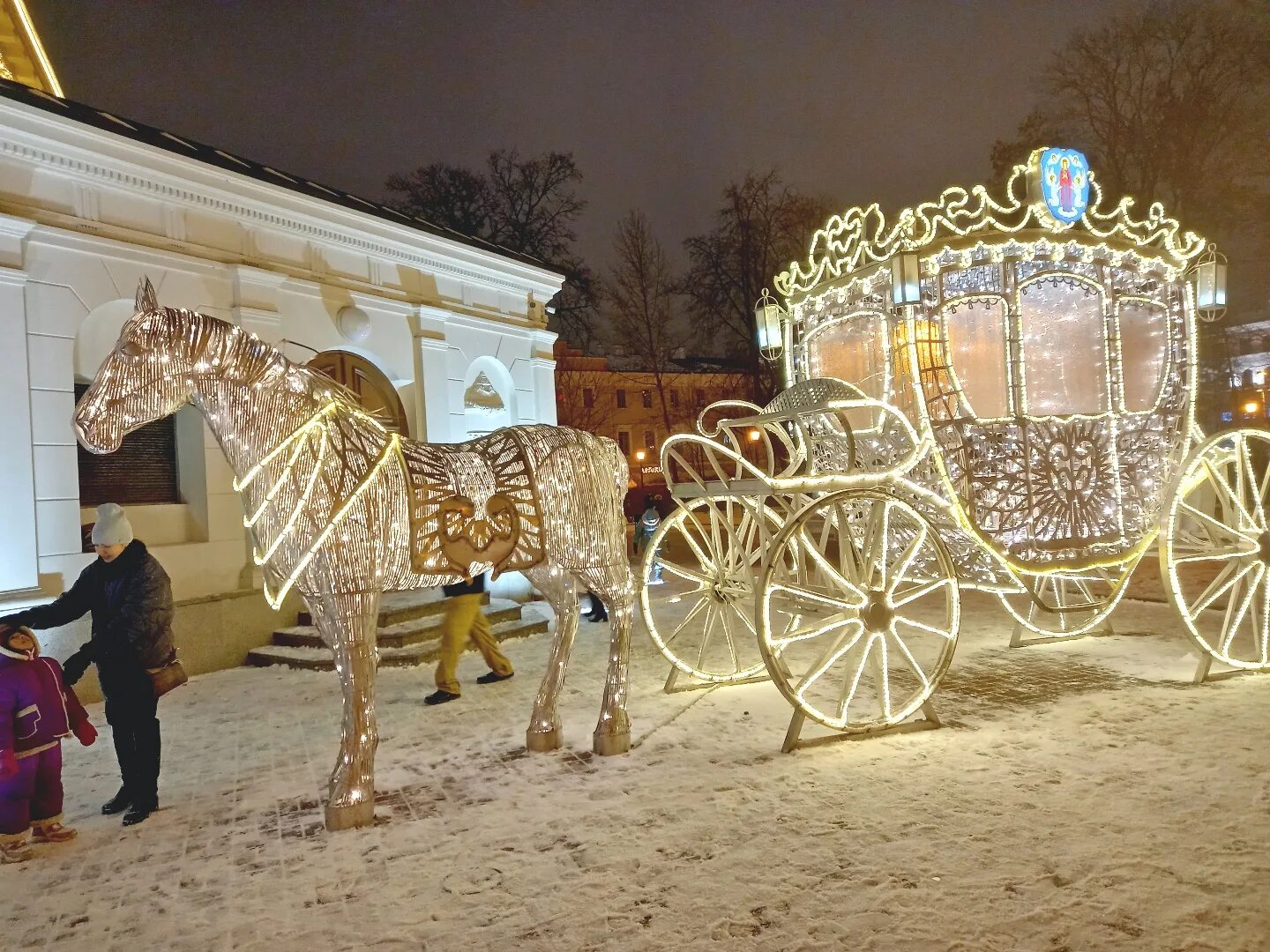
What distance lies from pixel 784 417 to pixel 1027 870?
269cm

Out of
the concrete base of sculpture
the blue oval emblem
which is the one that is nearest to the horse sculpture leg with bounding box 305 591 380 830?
the concrete base of sculpture

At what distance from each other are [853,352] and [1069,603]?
14.5 feet

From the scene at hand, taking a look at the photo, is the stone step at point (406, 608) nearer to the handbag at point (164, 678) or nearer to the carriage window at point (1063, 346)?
the handbag at point (164, 678)

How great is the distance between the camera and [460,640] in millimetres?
6539

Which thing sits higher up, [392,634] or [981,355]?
[981,355]

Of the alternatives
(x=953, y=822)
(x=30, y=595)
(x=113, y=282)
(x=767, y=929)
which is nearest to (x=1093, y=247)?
(x=953, y=822)

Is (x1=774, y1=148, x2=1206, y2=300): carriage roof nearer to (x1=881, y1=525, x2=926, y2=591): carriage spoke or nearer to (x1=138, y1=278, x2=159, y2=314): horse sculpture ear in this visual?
(x1=881, y1=525, x2=926, y2=591): carriage spoke

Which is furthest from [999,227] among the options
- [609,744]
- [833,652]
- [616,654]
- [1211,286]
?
[609,744]

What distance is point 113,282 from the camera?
23.8 feet

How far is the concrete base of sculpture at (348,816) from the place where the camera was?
3.87 m

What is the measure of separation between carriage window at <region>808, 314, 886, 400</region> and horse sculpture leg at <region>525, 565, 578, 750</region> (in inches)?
113

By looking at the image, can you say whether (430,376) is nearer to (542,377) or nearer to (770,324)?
(542,377)

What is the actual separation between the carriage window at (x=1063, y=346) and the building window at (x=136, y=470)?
773 cm

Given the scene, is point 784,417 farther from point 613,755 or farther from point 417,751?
point 417,751
